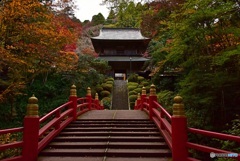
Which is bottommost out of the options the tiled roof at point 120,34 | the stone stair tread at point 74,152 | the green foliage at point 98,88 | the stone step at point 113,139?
the stone stair tread at point 74,152

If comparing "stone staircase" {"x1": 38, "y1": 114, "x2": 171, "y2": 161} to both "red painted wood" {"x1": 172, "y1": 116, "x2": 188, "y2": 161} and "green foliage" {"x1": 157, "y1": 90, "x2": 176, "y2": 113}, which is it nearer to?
"red painted wood" {"x1": 172, "y1": 116, "x2": 188, "y2": 161}

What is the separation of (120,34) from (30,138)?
3312cm

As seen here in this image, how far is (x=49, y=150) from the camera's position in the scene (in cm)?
684

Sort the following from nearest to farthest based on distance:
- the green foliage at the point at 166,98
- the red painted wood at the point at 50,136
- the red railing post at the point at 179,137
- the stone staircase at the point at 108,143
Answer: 1. the red railing post at the point at 179,137
2. the stone staircase at the point at 108,143
3. the red painted wood at the point at 50,136
4. the green foliage at the point at 166,98

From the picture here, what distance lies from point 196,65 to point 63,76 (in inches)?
608

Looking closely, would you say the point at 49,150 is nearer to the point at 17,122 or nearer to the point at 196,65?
the point at 196,65

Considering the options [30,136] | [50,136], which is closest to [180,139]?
[30,136]

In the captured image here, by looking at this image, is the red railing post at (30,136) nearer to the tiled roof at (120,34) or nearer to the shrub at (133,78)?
the shrub at (133,78)

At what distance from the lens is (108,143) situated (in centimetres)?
724

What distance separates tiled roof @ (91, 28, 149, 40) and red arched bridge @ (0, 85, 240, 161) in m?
26.5

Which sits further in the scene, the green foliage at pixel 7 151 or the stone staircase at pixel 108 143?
the green foliage at pixel 7 151

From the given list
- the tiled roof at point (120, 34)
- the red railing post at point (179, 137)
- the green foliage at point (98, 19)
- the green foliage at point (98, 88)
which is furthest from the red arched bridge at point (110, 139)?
the green foliage at point (98, 19)

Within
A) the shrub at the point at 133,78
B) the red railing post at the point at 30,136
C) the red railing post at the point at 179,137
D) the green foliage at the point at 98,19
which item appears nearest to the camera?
the red railing post at the point at 179,137

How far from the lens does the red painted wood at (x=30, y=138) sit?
600 cm
